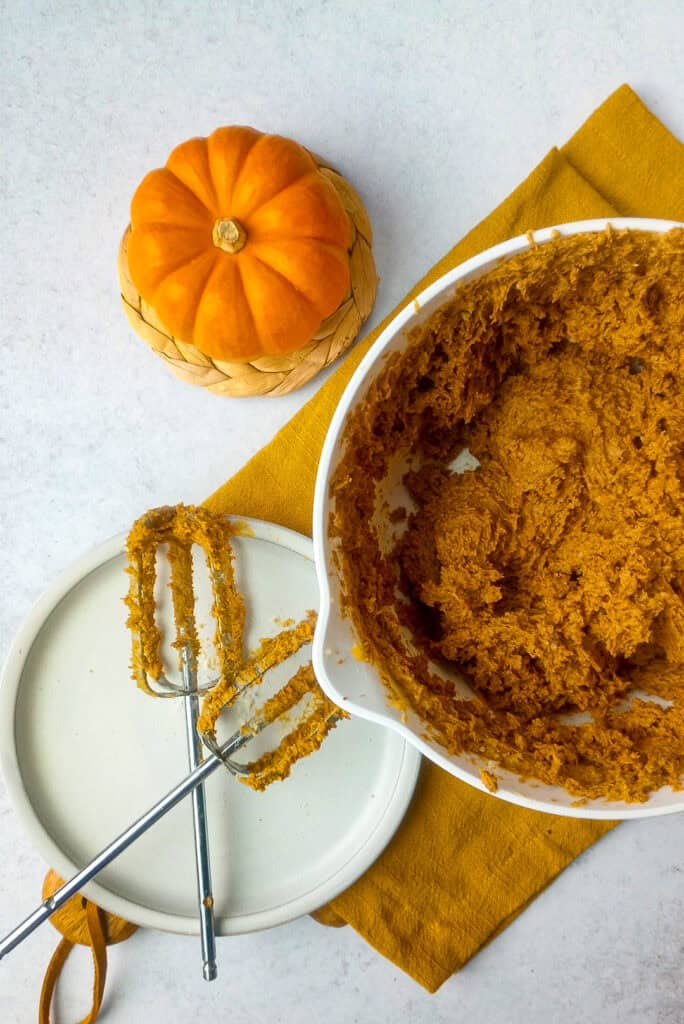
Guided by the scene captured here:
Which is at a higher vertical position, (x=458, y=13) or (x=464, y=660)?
(x=458, y=13)

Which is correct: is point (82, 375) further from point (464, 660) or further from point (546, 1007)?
point (546, 1007)

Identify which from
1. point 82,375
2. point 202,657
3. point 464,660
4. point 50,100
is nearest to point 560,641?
point 464,660

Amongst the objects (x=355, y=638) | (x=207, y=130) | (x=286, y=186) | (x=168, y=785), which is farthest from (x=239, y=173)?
(x=168, y=785)

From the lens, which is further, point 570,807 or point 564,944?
point 564,944

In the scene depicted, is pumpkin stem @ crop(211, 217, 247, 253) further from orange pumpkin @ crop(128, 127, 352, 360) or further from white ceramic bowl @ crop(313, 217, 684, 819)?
white ceramic bowl @ crop(313, 217, 684, 819)

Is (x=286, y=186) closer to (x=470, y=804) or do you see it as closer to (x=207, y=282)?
(x=207, y=282)

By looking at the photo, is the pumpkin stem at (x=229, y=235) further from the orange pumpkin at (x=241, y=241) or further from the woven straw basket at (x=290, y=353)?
the woven straw basket at (x=290, y=353)

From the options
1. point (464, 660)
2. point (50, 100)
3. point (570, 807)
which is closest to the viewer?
point (570, 807)
